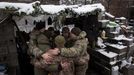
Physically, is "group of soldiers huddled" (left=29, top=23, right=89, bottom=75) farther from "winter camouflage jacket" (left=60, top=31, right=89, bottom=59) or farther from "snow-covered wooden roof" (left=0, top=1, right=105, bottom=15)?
"snow-covered wooden roof" (left=0, top=1, right=105, bottom=15)

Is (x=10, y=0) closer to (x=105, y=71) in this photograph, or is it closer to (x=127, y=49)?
(x=105, y=71)

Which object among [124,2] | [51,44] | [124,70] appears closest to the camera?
[51,44]

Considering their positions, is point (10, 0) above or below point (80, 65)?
above

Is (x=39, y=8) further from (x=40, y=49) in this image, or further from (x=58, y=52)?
(x=58, y=52)

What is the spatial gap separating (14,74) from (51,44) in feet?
5.77

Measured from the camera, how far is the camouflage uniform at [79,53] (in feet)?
17.0

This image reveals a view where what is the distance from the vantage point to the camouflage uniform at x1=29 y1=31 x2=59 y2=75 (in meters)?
5.23

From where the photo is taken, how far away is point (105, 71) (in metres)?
7.45

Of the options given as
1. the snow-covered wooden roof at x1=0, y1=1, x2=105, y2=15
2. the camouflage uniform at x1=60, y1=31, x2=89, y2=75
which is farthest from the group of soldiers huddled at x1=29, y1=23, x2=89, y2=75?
the snow-covered wooden roof at x1=0, y1=1, x2=105, y2=15

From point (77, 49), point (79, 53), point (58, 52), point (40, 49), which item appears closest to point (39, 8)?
point (40, 49)

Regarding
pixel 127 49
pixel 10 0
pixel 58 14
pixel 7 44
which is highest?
pixel 10 0

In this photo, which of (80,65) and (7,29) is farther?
Result: (7,29)

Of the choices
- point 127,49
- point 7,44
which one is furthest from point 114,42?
point 7,44

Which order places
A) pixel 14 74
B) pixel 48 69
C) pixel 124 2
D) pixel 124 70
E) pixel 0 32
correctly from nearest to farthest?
pixel 48 69, pixel 0 32, pixel 14 74, pixel 124 70, pixel 124 2
